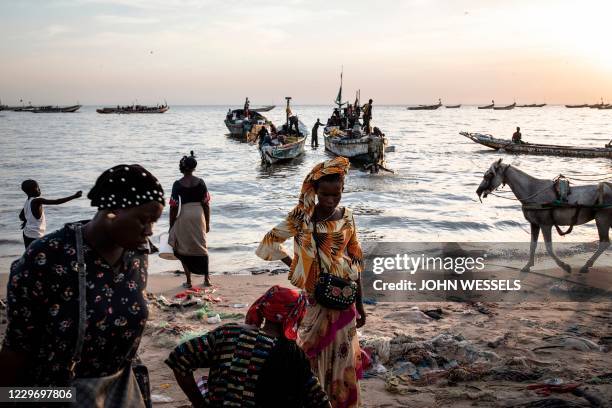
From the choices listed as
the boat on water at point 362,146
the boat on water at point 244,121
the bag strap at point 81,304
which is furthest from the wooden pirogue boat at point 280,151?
the bag strap at point 81,304

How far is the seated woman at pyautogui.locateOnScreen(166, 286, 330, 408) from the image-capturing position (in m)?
2.29

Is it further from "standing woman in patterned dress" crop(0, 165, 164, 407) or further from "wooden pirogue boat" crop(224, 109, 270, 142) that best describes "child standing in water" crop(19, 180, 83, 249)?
"wooden pirogue boat" crop(224, 109, 270, 142)

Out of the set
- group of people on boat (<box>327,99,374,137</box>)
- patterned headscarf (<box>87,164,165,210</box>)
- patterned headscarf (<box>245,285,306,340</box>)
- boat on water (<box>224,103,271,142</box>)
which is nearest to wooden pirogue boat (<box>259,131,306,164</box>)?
group of people on boat (<box>327,99,374,137</box>)

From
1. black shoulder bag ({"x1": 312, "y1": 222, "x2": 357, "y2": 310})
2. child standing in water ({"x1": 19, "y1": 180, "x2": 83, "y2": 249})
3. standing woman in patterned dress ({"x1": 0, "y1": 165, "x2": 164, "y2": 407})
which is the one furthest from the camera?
child standing in water ({"x1": 19, "y1": 180, "x2": 83, "y2": 249})

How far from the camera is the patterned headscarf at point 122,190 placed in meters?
2.16

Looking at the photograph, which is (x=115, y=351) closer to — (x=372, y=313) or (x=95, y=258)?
(x=95, y=258)

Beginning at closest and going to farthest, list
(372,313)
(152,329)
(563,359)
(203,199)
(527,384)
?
(527,384) → (563,359) → (152,329) → (372,313) → (203,199)

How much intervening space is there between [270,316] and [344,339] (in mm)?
1114

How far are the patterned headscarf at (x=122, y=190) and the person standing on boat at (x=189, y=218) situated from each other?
5119mm

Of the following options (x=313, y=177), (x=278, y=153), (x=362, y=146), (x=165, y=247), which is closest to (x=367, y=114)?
(x=362, y=146)

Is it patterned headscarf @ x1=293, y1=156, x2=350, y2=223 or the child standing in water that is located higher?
patterned headscarf @ x1=293, y1=156, x2=350, y2=223

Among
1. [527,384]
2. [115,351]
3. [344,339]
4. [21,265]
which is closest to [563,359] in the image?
[527,384]

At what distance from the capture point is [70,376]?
6.82ft

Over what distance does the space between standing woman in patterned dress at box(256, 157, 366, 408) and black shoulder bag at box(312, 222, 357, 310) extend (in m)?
0.04
